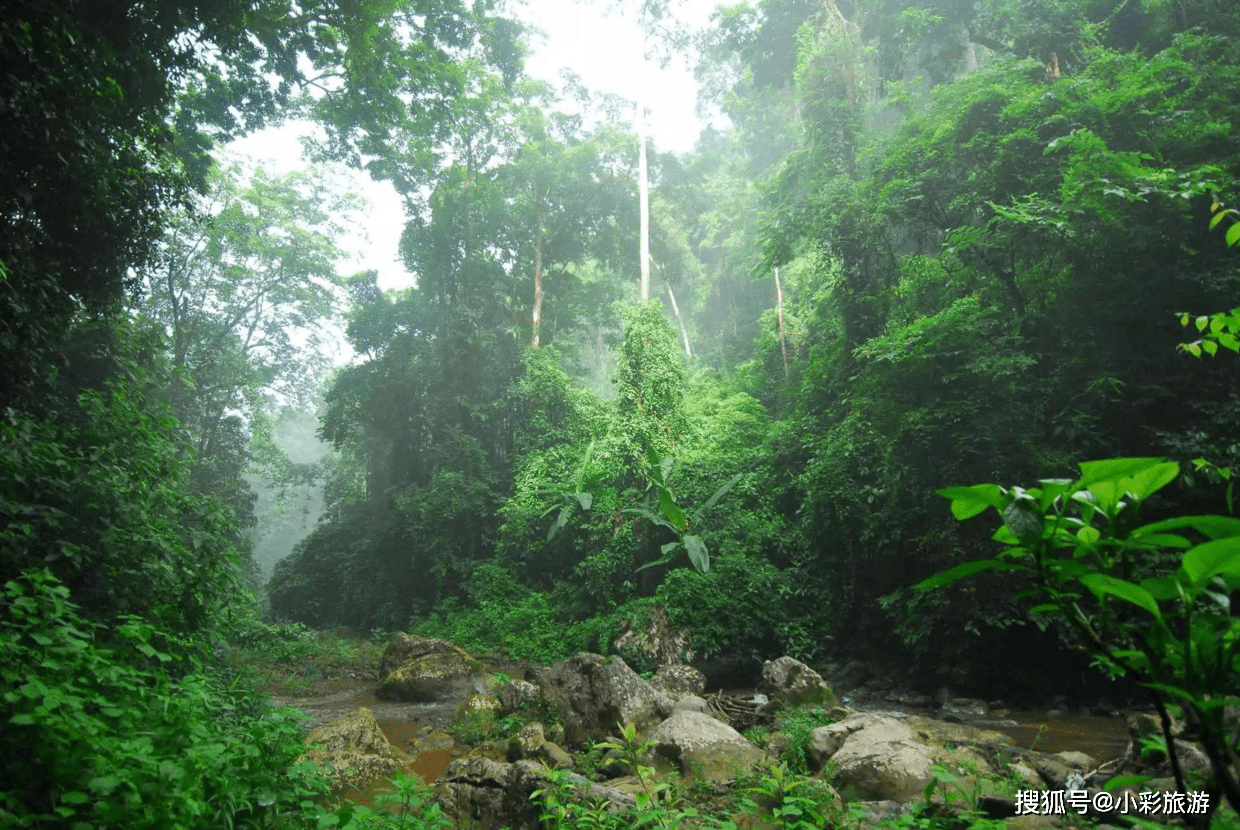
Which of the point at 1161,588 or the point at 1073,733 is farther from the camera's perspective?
the point at 1073,733

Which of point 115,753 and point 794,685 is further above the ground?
point 115,753

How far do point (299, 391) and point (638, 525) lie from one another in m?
21.9

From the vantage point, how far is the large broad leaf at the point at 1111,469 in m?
0.82

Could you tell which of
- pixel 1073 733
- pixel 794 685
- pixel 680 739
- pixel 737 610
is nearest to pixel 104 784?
pixel 680 739

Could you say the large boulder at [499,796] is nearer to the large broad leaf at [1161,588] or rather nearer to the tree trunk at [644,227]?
the large broad leaf at [1161,588]

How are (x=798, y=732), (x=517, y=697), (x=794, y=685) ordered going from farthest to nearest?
(x=517, y=697) < (x=794, y=685) < (x=798, y=732)

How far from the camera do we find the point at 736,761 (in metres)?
5.40

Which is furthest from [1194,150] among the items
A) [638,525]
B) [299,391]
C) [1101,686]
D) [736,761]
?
[299,391]

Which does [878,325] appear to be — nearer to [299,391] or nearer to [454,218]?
[454,218]

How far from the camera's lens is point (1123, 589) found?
78 centimetres

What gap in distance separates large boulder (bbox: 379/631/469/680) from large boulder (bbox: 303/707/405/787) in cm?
438

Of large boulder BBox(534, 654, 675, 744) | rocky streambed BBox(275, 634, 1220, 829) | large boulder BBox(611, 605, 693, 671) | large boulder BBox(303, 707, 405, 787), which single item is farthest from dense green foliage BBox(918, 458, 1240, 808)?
large boulder BBox(611, 605, 693, 671)

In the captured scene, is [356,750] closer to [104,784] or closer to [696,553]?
[104,784]

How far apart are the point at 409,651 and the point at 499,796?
6.88 m
